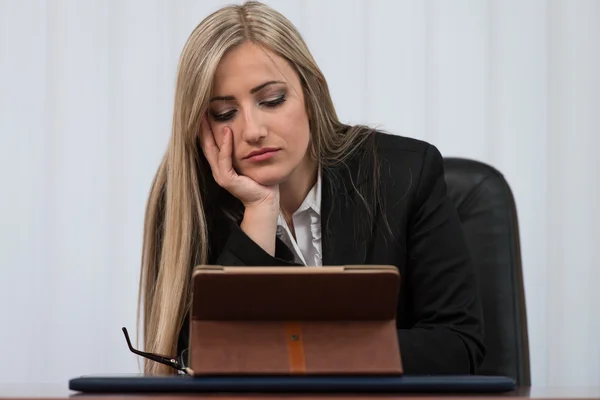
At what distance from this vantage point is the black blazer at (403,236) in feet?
5.33

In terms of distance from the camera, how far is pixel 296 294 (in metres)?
0.95

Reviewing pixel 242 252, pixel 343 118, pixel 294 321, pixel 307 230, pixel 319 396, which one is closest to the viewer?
pixel 319 396

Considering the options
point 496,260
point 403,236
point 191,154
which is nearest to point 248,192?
point 191,154

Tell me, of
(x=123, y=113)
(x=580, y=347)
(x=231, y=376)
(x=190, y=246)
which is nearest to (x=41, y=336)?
(x=123, y=113)

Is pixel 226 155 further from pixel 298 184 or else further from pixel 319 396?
pixel 319 396

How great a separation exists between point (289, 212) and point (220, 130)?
251 millimetres

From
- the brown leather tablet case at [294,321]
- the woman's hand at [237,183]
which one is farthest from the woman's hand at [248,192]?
the brown leather tablet case at [294,321]

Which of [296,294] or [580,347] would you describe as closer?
[296,294]

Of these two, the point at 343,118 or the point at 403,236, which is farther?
the point at 343,118

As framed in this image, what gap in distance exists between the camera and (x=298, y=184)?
1869mm

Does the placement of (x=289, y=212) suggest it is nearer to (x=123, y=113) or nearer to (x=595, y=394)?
(x=123, y=113)

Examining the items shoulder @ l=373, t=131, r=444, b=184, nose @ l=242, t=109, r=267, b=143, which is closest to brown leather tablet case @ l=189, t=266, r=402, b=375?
nose @ l=242, t=109, r=267, b=143

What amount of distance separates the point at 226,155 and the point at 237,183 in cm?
6

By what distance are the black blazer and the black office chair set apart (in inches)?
2.0
